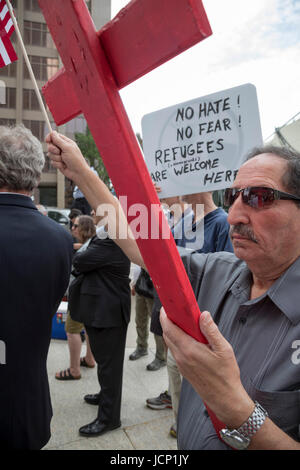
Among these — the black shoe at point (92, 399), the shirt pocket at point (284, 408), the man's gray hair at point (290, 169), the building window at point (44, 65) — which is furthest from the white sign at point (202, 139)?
the building window at point (44, 65)

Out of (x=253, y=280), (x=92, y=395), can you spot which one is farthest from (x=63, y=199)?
(x=253, y=280)

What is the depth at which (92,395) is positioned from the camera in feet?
10.4

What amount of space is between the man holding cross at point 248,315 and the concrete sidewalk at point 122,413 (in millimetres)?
1795

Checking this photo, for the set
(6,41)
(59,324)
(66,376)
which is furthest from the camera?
(59,324)

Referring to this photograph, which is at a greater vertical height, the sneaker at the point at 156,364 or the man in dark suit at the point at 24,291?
the man in dark suit at the point at 24,291

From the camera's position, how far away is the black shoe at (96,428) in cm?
264

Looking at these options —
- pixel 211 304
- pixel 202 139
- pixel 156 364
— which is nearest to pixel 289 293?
pixel 211 304

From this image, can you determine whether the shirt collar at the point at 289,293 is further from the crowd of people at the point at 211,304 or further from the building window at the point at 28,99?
the building window at the point at 28,99

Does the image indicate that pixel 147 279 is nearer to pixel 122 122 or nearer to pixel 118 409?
pixel 118 409

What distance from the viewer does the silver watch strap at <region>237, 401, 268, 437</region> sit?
2.37 ft

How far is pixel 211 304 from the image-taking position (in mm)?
1183

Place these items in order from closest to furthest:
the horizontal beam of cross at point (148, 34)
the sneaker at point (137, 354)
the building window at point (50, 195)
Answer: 1. the horizontal beam of cross at point (148, 34)
2. the sneaker at point (137, 354)
3. the building window at point (50, 195)

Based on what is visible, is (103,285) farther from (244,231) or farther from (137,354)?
(244,231)

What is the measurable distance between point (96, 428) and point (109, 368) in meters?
0.49
